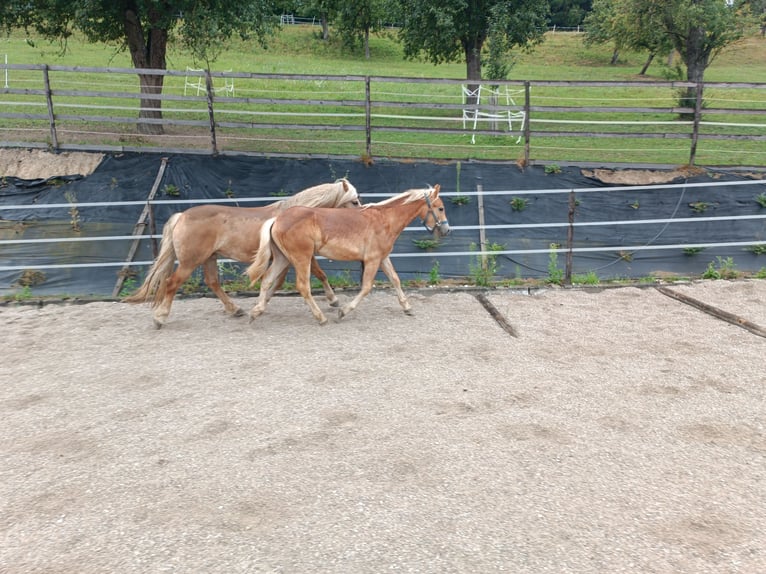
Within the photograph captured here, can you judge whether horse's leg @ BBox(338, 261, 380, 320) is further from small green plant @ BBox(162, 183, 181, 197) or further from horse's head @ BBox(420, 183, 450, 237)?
small green plant @ BBox(162, 183, 181, 197)

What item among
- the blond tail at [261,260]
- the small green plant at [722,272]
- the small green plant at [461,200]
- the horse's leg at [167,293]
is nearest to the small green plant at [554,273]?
the small green plant at [722,272]

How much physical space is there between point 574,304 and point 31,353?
564cm

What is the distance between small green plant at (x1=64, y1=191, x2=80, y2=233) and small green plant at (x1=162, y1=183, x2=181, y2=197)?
1335 mm

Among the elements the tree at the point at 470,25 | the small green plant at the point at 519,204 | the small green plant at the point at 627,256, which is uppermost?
the tree at the point at 470,25

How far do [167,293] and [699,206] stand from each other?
8229 mm

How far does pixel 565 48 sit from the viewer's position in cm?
4681

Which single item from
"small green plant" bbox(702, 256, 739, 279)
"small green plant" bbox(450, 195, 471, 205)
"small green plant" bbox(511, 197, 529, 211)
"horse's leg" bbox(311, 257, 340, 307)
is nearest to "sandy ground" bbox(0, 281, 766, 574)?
"horse's leg" bbox(311, 257, 340, 307)

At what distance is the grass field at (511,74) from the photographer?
13.8 metres

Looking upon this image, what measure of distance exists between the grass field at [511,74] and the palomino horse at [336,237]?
6.30m

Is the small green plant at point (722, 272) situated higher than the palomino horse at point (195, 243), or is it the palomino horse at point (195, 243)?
the palomino horse at point (195, 243)

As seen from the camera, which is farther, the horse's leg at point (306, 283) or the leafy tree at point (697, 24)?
the leafy tree at point (697, 24)

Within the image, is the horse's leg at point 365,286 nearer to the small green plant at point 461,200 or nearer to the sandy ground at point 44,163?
the small green plant at point 461,200

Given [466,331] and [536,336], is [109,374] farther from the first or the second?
[536,336]

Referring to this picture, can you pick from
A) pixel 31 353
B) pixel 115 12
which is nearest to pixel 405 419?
pixel 31 353
